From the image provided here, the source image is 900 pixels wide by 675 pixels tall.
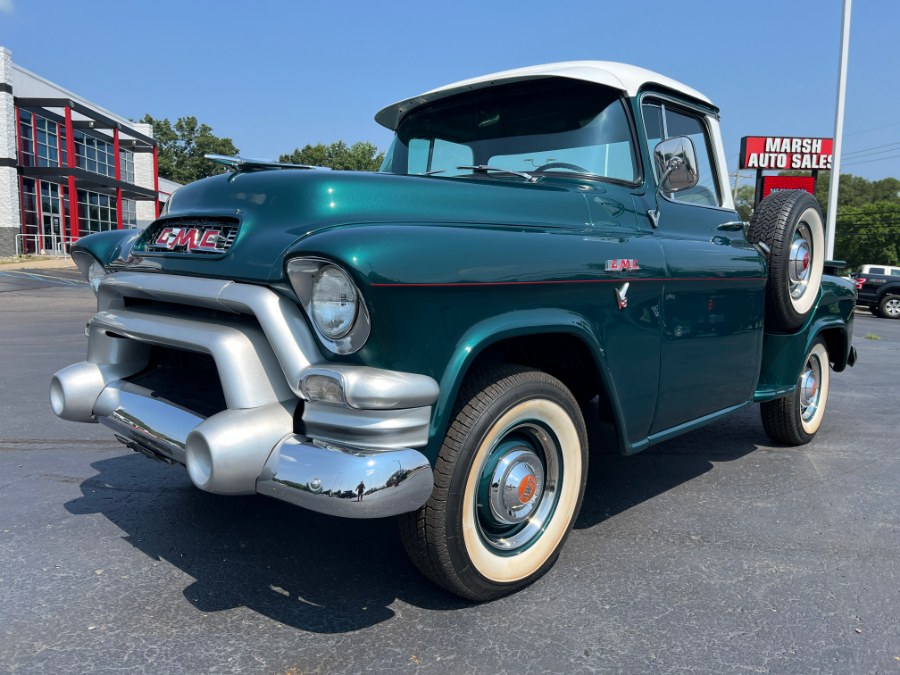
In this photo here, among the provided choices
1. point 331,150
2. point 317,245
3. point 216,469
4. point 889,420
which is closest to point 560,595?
point 216,469

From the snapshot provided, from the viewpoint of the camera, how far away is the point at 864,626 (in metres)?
2.39

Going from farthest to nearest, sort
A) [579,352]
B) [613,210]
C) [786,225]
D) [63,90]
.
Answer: [63,90], [786,225], [613,210], [579,352]

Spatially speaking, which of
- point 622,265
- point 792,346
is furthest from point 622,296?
point 792,346

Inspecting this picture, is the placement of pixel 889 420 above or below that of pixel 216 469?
below

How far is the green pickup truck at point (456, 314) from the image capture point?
6.76 ft

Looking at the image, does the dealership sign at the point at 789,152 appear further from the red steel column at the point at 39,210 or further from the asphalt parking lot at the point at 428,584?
the red steel column at the point at 39,210

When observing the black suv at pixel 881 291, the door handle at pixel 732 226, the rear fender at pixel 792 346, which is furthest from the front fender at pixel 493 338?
the black suv at pixel 881 291

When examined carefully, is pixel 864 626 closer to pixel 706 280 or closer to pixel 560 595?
pixel 560 595

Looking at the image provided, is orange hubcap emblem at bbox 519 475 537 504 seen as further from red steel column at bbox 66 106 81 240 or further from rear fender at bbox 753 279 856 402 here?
red steel column at bbox 66 106 81 240

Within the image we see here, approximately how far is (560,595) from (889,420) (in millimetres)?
4302

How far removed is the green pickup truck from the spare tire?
0.02 m

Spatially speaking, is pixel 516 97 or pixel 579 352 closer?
pixel 579 352

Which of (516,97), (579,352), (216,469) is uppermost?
(516,97)

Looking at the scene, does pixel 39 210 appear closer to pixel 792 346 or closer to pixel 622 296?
pixel 792 346
